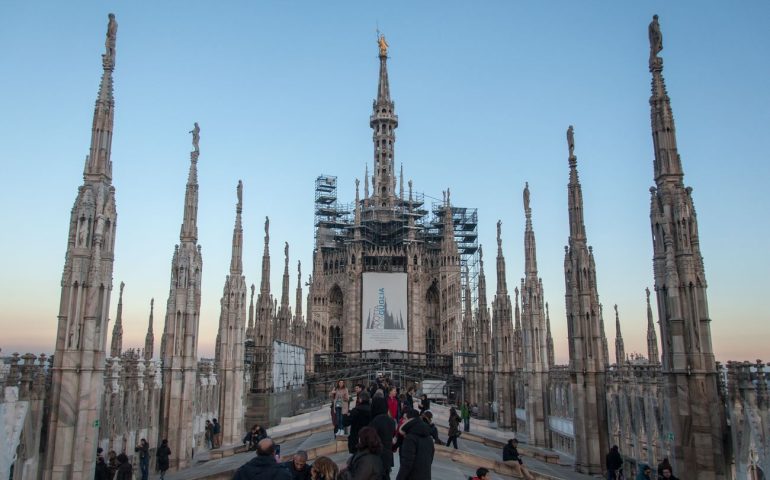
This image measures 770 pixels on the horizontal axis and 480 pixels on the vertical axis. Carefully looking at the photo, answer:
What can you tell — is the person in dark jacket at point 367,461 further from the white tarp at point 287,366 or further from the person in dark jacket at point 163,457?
the white tarp at point 287,366

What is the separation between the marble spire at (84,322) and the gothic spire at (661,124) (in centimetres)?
1405

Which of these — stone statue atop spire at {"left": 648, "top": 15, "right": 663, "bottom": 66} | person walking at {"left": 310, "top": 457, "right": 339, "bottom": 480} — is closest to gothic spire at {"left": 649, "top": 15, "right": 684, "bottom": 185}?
stone statue atop spire at {"left": 648, "top": 15, "right": 663, "bottom": 66}

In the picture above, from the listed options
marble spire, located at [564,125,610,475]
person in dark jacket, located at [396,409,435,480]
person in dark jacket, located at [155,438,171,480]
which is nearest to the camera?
person in dark jacket, located at [396,409,435,480]

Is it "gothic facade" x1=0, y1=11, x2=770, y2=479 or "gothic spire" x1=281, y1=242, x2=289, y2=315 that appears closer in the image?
"gothic facade" x1=0, y1=11, x2=770, y2=479

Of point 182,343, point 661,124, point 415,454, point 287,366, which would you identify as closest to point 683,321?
point 661,124

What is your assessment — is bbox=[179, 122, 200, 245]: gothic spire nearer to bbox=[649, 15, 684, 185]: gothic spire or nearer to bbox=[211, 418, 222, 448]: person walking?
bbox=[211, 418, 222, 448]: person walking

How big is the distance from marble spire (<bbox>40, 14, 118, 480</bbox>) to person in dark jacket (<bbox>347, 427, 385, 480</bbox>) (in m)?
10.0

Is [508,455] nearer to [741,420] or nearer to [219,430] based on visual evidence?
[741,420]

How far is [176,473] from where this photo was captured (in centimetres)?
2084

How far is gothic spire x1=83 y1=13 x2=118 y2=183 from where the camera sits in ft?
48.7

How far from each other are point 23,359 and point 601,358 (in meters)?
17.0

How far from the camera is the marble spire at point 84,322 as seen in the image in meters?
13.6

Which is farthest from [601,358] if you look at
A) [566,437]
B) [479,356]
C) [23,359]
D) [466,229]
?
[466,229]

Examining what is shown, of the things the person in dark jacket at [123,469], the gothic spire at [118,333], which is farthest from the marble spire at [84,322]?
the gothic spire at [118,333]
